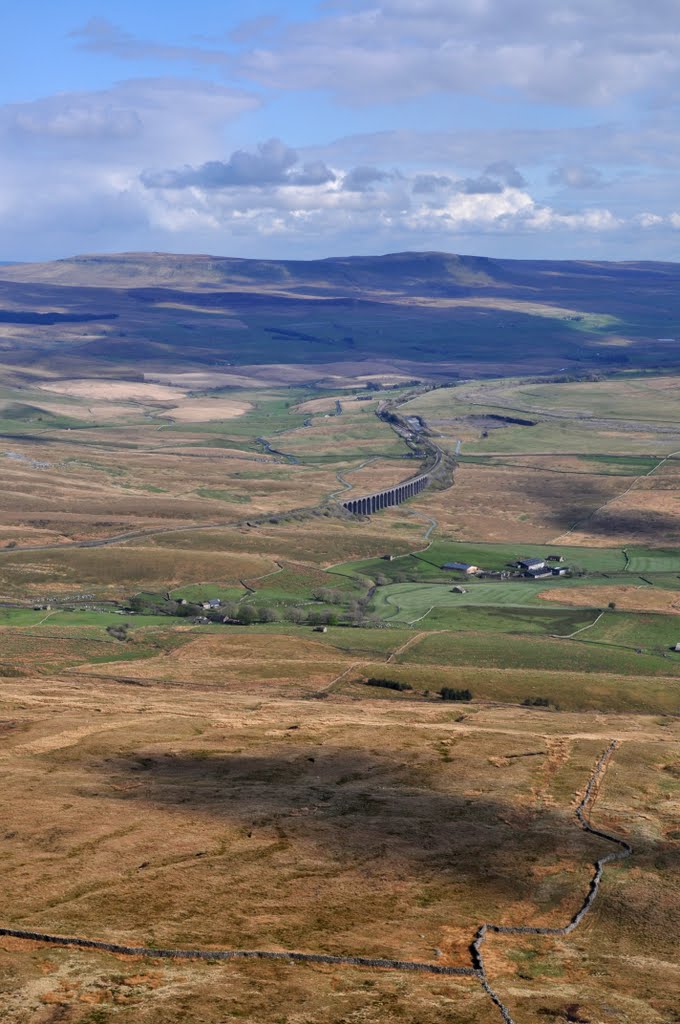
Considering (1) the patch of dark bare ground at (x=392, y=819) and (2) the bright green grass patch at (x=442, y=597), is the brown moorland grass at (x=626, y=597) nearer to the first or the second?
(2) the bright green grass patch at (x=442, y=597)

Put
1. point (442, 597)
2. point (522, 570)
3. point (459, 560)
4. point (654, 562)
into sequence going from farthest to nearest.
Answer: point (654, 562) → point (459, 560) → point (522, 570) → point (442, 597)

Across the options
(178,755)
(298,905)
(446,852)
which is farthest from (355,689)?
(298,905)

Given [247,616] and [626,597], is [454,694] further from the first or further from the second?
[626,597]

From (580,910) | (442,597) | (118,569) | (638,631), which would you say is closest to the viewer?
(580,910)

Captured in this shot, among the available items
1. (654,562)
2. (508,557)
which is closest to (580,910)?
(508,557)

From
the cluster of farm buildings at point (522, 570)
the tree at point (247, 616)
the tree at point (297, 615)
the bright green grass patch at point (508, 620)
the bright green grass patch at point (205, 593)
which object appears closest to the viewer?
the bright green grass patch at point (508, 620)

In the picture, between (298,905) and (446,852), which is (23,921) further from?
(446,852)

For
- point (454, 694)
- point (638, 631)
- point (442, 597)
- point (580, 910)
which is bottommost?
point (442, 597)

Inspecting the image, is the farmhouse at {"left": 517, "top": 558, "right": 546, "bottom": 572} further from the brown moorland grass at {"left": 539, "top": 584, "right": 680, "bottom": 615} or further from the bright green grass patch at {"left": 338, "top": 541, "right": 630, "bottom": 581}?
the brown moorland grass at {"left": 539, "top": 584, "right": 680, "bottom": 615}

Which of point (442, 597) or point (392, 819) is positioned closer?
point (392, 819)

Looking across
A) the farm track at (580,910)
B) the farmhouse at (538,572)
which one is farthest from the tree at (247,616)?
the farm track at (580,910)
